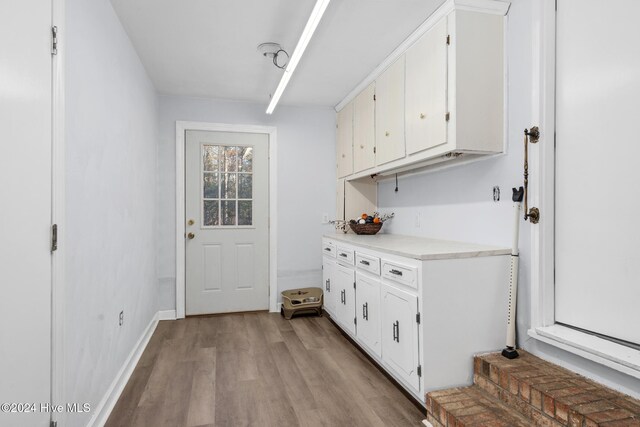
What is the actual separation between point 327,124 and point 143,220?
8.22 ft

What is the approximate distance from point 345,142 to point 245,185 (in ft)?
4.38

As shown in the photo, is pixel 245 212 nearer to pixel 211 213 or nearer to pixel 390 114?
pixel 211 213

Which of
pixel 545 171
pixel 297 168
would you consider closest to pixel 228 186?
pixel 297 168

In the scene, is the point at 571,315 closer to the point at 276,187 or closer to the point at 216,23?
the point at 216,23

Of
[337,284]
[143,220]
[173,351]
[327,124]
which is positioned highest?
[327,124]

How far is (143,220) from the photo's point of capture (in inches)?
132

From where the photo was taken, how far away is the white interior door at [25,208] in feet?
3.81

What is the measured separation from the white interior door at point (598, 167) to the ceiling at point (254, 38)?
0.93 metres

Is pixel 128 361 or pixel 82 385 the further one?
pixel 128 361

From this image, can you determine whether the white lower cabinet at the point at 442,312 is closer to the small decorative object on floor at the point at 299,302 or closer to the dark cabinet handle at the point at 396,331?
the dark cabinet handle at the point at 396,331

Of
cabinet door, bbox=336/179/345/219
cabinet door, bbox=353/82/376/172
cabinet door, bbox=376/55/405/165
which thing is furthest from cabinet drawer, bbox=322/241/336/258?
cabinet door, bbox=376/55/405/165

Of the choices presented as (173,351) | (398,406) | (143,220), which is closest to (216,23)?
(143,220)

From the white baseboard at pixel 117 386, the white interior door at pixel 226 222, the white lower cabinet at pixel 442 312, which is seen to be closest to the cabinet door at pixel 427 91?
the white lower cabinet at pixel 442 312

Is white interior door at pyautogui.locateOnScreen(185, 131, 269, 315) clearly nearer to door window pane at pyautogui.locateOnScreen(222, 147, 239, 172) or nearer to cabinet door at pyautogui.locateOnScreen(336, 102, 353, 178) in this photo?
door window pane at pyautogui.locateOnScreen(222, 147, 239, 172)
